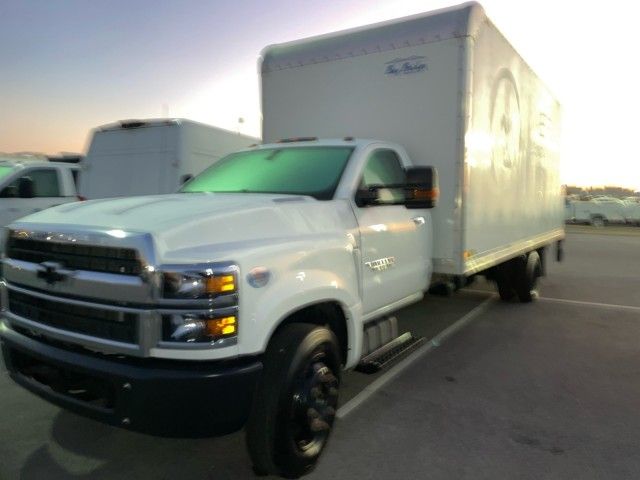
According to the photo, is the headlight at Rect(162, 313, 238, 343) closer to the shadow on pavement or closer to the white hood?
the white hood

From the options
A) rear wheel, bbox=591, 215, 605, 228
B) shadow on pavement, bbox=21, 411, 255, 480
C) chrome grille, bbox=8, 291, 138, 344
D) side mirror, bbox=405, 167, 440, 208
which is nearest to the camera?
chrome grille, bbox=8, 291, 138, 344

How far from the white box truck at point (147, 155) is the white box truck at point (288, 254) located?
2961 mm

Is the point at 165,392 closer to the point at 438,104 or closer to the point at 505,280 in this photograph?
the point at 438,104

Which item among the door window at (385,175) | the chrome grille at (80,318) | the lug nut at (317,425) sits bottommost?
the lug nut at (317,425)

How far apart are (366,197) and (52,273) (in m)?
2.12

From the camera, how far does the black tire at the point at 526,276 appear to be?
25.5 ft

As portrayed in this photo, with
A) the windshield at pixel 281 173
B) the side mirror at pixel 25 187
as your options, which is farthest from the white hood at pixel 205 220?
the side mirror at pixel 25 187

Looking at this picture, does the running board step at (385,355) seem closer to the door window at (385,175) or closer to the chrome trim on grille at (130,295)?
the door window at (385,175)

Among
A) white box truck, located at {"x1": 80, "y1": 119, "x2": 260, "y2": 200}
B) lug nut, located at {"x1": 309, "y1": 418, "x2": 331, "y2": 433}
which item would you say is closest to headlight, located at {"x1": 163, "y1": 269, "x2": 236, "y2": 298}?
lug nut, located at {"x1": 309, "y1": 418, "x2": 331, "y2": 433}

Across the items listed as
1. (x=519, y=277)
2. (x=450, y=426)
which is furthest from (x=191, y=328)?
(x=519, y=277)

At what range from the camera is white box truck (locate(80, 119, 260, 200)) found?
8.34 meters

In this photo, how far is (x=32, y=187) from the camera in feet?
28.1

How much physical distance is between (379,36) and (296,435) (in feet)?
12.9

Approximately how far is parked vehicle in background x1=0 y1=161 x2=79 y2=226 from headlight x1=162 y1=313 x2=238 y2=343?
7.22 meters
